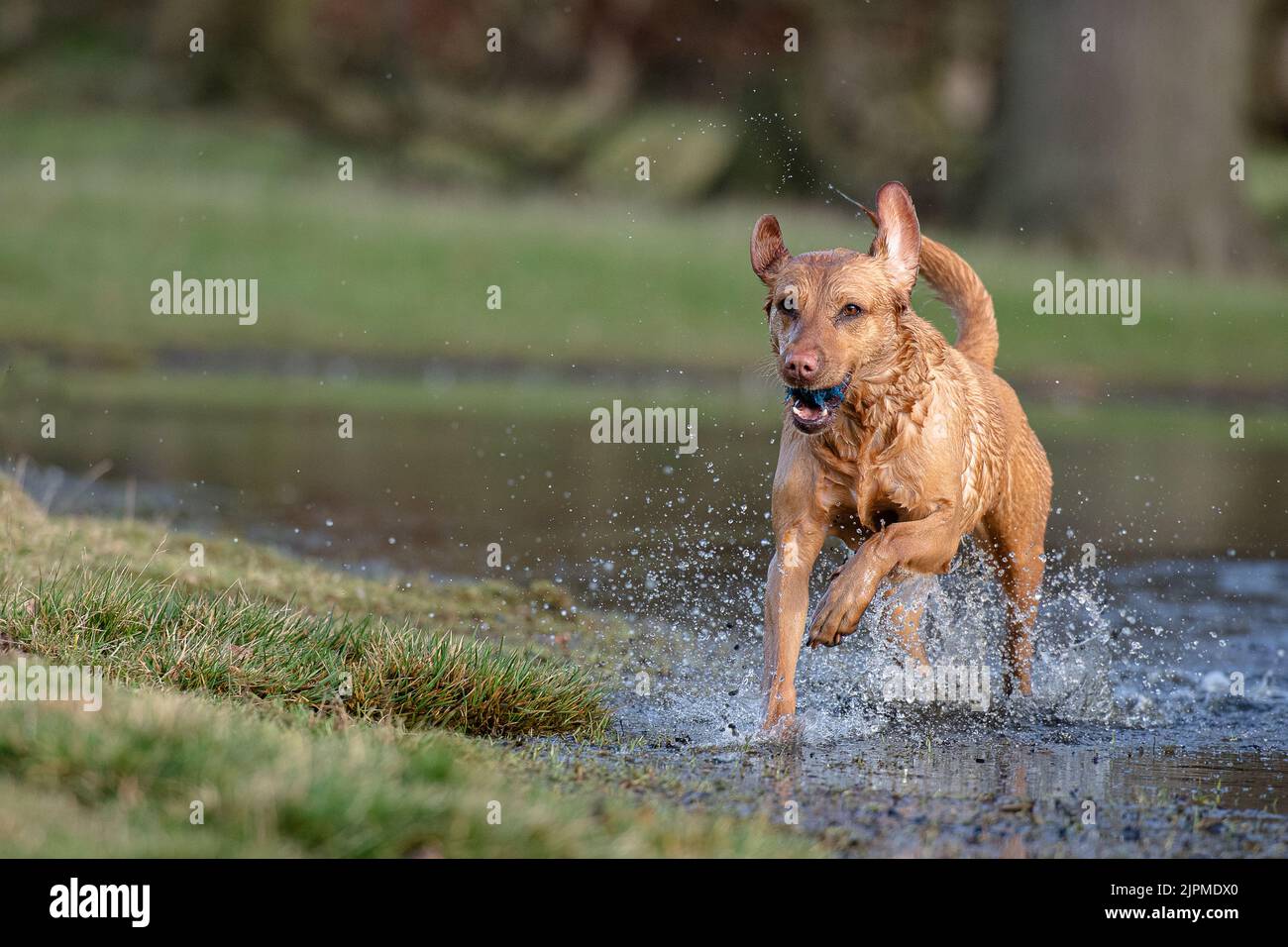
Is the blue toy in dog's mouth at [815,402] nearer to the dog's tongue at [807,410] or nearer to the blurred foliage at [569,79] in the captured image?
the dog's tongue at [807,410]

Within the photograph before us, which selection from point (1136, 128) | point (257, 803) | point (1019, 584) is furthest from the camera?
point (1136, 128)

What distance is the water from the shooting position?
5.72m

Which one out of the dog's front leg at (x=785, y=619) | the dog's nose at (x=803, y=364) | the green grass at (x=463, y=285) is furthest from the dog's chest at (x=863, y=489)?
the green grass at (x=463, y=285)

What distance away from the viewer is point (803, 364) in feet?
19.3

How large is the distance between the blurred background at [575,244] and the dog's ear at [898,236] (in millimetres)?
609

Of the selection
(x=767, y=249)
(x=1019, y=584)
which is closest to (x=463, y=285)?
(x=1019, y=584)

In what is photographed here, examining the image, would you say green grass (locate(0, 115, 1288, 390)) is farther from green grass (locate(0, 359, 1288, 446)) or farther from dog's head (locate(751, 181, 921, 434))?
dog's head (locate(751, 181, 921, 434))

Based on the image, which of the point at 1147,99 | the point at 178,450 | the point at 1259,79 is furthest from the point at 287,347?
the point at 1259,79

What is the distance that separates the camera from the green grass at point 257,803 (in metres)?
4.23

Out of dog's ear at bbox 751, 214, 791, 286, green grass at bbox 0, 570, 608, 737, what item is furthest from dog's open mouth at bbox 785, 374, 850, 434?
green grass at bbox 0, 570, 608, 737

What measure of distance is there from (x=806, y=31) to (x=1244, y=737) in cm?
2655

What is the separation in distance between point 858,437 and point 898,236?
2.50ft

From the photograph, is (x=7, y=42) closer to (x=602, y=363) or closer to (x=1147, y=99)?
(x=602, y=363)

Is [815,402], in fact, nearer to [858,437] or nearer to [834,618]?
[858,437]
